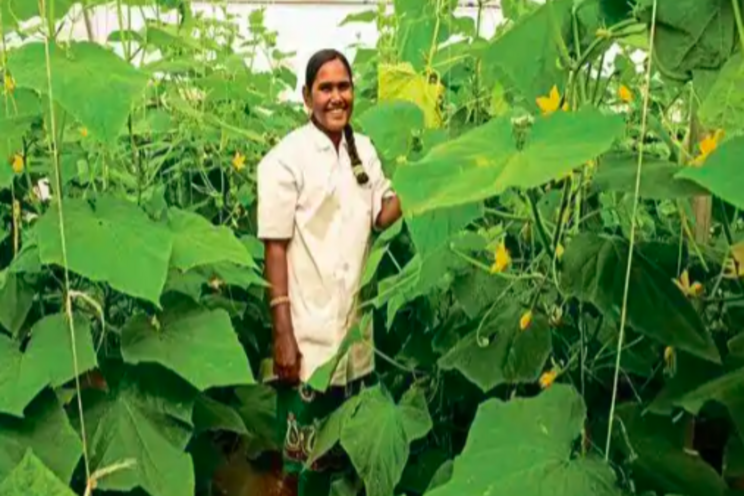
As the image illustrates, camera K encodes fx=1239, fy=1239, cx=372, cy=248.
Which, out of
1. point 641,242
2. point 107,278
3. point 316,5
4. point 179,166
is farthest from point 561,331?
point 316,5

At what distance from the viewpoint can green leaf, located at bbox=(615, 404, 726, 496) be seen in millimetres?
1167

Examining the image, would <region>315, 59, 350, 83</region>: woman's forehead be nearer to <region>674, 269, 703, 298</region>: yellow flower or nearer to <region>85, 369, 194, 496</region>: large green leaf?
<region>85, 369, 194, 496</region>: large green leaf

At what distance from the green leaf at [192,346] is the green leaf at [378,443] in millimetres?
266

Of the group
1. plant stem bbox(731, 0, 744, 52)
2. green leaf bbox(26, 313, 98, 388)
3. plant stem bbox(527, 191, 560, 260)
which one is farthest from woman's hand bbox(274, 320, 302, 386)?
plant stem bbox(731, 0, 744, 52)

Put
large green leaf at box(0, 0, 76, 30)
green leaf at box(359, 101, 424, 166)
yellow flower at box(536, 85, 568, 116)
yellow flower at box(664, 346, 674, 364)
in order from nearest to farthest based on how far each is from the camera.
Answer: yellow flower at box(536, 85, 568, 116)
yellow flower at box(664, 346, 674, 364)
large green leaf at box(0, 0, 76, 30)
green leaf at box(359, 101, 424, 166)

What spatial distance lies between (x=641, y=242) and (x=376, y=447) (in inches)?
23.5

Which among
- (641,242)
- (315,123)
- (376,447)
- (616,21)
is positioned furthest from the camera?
(315,123)

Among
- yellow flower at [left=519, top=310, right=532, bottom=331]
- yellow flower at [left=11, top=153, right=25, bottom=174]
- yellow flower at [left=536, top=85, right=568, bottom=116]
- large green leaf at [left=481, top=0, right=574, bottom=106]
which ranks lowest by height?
yellow flower at [left=519, top=310, right=532, bottom=331]

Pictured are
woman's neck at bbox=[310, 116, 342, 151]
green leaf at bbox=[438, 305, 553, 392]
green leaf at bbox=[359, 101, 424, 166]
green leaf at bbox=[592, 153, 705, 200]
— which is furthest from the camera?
woman's neck at bbox=[310, 116, 342, 151]

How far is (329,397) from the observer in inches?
86.2

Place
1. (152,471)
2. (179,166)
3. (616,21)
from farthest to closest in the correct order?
(179,166) < (152,471) < (616,21)

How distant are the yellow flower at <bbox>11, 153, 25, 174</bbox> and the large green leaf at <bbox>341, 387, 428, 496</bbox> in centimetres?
60

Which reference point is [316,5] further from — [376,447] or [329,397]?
[376,447]

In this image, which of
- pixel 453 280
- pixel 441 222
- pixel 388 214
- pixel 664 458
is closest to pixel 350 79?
pixel 388 214
